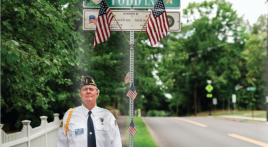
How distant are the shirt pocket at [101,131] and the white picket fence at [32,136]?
2.75 m

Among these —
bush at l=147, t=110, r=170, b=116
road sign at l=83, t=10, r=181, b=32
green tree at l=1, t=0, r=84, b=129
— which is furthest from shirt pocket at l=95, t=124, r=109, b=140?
bush at l=147, t=110, r=170, b=116

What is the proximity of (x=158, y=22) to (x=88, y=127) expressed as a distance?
2.82 m

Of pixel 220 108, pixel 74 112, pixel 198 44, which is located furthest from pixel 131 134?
pixel 220 108

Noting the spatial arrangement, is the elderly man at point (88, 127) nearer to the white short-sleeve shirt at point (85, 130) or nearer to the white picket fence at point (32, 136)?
the white short-sleeve shirt at point (85, 130)

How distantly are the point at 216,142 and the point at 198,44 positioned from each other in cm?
3557

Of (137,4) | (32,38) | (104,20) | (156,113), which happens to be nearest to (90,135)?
(104,20)

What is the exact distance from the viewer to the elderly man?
3512 mm

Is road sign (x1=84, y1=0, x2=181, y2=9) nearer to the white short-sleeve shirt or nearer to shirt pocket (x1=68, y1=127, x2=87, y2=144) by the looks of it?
the white short-sleeve shirt

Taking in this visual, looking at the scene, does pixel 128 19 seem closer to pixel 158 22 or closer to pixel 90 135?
pixel 158 22

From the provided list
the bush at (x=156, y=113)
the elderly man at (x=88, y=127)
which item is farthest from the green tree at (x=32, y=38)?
the bush at (x=156, y=113)

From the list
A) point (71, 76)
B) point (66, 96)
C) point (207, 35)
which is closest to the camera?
point (71, 76)

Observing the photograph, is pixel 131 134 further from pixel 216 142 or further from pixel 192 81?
pixel 192 81

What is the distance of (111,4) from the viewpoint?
5809 millimetres

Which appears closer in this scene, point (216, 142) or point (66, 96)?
point (66, 96)
